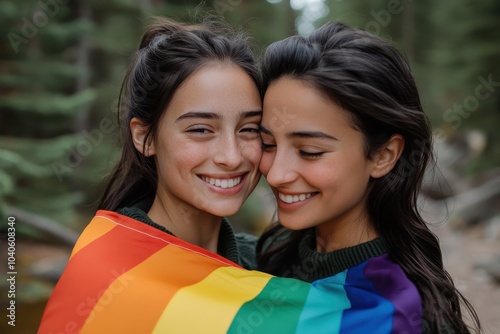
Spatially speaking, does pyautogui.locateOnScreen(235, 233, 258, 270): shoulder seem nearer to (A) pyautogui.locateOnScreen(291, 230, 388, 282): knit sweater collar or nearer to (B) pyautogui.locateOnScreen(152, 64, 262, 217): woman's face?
(A) pyautogui.locateOnScreen(291, 230, 388, 282): knit sweater collar

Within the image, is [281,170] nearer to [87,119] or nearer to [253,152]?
[253,152]

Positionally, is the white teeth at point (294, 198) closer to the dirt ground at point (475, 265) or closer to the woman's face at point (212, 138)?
the woman's face at point (212, 138)

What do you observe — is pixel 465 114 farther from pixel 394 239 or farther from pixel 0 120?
pixel 394 239

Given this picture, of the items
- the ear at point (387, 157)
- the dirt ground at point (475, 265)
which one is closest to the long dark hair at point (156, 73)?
the ear at point (387, 157)

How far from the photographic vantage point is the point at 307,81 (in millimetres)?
2352

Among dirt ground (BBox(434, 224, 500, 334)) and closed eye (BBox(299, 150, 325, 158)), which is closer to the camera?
closed eye (BBox(299, 150, 325, 158))

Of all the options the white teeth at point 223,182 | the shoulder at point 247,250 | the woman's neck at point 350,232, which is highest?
the white teeth at point 223,182

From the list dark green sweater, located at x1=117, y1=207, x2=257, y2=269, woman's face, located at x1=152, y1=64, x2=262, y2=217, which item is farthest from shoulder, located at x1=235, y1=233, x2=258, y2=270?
woman's face, located at x1=152, y1=64, x2=262, y2=217

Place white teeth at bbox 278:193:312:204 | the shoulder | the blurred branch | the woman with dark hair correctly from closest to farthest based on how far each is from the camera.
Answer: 1. the woman with dark hair
2. white teeth at bbox 278:193:312:204
3. the shoulder
4. the blurred branch

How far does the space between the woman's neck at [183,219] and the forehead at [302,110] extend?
0.68 metres

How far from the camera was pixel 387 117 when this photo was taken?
90.7 inches

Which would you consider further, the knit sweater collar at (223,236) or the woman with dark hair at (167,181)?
the knit sweater collar at (223,236)

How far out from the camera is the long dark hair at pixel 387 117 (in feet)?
7.39

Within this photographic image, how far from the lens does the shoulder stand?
3.19 metres
